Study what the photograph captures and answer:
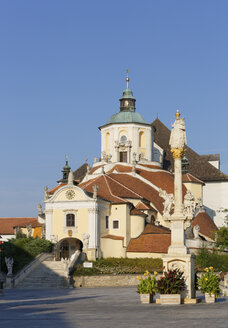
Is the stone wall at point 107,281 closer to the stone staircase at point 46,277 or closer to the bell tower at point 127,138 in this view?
the stone staircase at point 46,277

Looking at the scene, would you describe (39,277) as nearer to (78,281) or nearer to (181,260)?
(78,281)

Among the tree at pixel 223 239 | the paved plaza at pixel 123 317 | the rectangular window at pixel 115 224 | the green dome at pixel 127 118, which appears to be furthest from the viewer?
the green dome at pixel 127 118

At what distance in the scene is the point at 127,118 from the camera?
79.6 m

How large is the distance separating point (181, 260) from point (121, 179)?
145 ft

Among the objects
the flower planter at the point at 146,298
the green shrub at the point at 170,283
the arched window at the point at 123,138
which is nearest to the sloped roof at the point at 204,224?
the arched window at the point at 123,138

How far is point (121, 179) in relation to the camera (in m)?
71.2

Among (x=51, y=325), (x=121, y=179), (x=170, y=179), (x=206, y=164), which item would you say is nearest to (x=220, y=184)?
(x=206, y=164)

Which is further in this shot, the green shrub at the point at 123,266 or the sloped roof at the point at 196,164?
the sloped roof at the point at 196,164

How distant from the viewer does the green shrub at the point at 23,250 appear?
54.5 m

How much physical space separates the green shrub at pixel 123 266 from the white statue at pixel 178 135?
26.6 metres

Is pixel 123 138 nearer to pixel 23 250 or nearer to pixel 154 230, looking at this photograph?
pixel 154 230

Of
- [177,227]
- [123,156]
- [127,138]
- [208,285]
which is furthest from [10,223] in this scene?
[208,285]

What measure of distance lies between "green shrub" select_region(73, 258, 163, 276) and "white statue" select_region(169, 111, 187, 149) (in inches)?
1046

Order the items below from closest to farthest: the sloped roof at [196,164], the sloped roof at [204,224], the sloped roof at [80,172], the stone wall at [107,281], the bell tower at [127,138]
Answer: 1. the stone wall at [107,281]
2. the sloped roof at [204,224]
3. the bell tower at [127,138]
4. the sloped roof at [196,164]
5. the sloped roof at [80,172]
